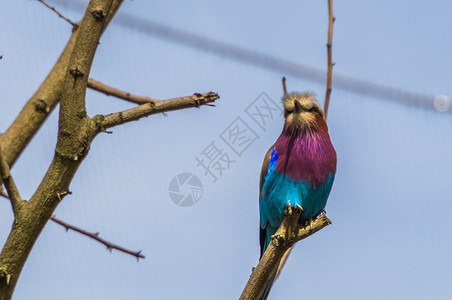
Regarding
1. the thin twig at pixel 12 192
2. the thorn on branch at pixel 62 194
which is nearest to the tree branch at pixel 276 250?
the thorn on branch at pixel 62 194

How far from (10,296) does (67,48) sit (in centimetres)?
122

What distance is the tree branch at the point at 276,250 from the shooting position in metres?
1.70

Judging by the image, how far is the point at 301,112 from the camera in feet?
9.80

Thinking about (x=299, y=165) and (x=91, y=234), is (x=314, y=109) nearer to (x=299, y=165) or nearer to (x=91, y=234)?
(x=299, y=165)

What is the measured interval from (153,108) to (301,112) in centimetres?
134

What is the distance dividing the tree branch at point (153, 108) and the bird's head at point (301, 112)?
1168 millimetres

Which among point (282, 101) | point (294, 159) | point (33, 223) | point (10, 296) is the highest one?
point (282, 101)

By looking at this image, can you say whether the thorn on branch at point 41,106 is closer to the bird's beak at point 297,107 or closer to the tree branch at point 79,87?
the tree branch at point 79,87

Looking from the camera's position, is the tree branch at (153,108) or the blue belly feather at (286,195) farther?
the blue belly feather at (286,195)

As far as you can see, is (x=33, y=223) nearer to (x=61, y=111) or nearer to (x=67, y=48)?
(x=61, y=111)

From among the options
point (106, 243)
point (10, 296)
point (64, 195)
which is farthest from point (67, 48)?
point (10, 296)

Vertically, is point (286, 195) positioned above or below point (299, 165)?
below

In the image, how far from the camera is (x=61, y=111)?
1.66 meters

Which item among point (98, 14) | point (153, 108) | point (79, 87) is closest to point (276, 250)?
point (153, 108)
